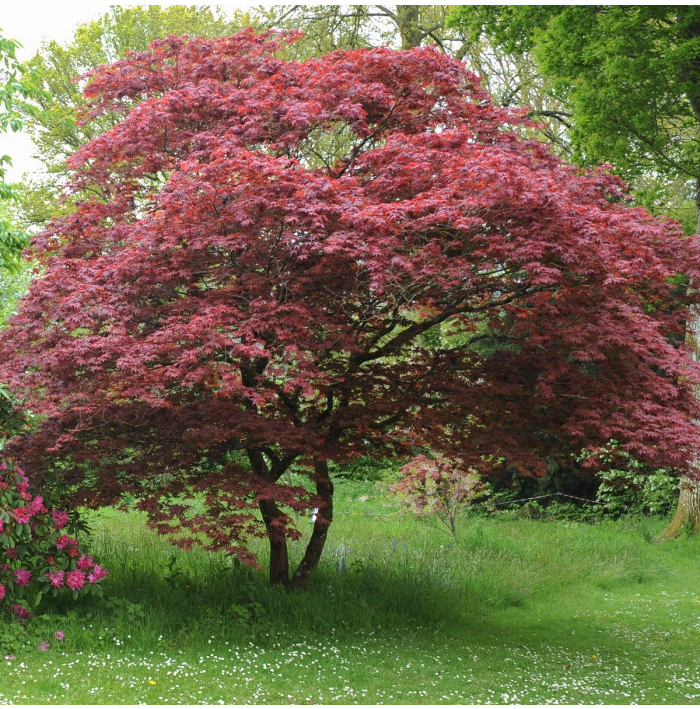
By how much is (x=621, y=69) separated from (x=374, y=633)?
25.4ft

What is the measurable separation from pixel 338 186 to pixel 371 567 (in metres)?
4.38

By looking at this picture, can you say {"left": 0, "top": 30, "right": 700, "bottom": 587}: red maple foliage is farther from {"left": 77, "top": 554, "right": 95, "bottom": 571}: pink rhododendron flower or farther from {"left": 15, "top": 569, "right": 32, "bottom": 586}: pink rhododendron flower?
{"left": 15, "top": 569, "right": 32, "bottom": 586}: pink rhododendron flower

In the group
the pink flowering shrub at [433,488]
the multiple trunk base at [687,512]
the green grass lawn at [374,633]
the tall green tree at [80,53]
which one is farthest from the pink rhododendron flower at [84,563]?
the tall green tree at [80,53]

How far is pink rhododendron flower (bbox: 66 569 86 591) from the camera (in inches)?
246

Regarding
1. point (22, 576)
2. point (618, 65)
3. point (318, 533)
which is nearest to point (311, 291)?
point (318, 533)

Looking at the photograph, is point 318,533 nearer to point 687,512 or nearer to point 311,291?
point 311,291

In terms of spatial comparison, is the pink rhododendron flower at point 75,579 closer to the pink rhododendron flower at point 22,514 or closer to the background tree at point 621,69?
the pink rhododendron flower at point 22,514

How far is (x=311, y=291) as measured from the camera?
5.99 m

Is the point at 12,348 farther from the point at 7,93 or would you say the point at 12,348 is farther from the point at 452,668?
the point at 452,668

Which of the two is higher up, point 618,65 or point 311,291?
point 618,65

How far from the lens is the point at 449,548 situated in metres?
10.4

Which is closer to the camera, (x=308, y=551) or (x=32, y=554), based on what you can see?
(x=32, y=554)

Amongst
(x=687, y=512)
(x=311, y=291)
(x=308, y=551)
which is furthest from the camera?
(x=687, y=512)

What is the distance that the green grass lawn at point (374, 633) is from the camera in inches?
215
